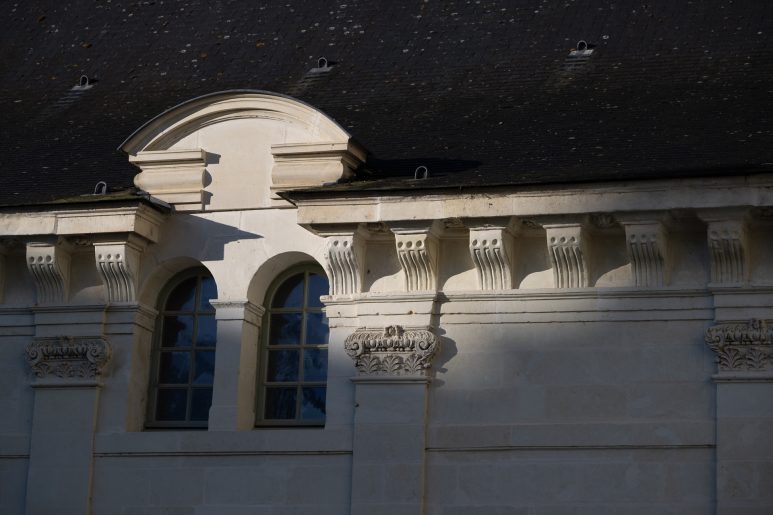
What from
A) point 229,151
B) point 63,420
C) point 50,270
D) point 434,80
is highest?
point 434,80

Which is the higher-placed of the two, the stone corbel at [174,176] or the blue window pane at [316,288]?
the stone corbel at [174,176]

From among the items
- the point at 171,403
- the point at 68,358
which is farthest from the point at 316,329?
the point at 68,358

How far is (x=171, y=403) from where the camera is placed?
51.0 ft

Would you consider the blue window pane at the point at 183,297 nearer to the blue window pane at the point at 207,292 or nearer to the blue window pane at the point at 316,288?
the blue window pane at the point at 207,292

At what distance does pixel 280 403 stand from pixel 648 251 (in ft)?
11.8

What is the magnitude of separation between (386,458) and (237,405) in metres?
1.53

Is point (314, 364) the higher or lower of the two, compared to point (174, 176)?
lower

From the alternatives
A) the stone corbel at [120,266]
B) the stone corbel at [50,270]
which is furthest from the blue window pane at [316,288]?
the stone corbel at [50,270]

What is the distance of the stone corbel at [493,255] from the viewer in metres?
14.2

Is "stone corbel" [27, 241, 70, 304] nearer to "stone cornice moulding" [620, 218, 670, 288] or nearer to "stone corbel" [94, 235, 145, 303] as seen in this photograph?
"stone corbel" [94, 235, 145, 303]

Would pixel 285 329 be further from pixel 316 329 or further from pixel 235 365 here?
pixel 235 365

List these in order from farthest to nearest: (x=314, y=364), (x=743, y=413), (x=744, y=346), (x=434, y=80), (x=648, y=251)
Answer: (x=434, y=80) < (x=314, y=364) < (x=648, y=251) < (x=744, y=346) < (x=743, y=413)

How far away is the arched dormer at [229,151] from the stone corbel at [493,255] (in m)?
1.51

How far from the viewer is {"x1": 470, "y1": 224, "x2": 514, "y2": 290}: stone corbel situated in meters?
14.2
